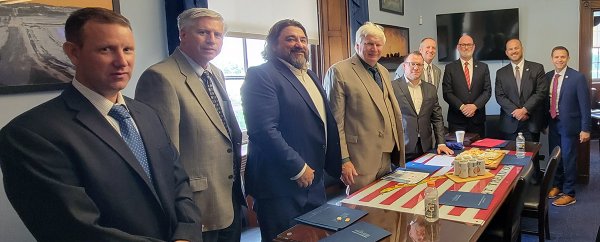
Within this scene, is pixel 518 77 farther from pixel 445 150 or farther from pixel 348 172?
pixel 348 172

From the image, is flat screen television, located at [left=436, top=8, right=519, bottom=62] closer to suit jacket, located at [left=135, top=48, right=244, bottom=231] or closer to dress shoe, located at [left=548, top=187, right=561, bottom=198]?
dress shoe, located at [left=548, top=187, right=561, bottom=198]

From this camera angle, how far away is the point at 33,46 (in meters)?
1.83

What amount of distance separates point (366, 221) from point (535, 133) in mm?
3202

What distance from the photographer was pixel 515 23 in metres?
5.28

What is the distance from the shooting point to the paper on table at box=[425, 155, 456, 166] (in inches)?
101

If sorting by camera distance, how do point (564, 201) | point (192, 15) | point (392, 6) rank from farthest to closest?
point (392, 6) < point (564, 201) < point (192, 15)

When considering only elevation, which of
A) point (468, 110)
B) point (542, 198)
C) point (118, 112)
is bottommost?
point (542, 198)

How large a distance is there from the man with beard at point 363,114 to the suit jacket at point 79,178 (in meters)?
1.21

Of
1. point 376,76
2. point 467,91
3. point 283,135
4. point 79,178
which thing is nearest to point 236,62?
point 376,76

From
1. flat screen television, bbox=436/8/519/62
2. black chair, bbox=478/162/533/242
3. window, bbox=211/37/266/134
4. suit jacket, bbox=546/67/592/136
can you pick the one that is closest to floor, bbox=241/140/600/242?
suit jacket, bbox=546/67/592/136

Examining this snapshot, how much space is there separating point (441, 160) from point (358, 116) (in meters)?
0.69

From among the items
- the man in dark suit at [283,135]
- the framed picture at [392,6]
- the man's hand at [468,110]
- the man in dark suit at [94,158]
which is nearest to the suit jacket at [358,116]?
the man in dark suit at [283,135]

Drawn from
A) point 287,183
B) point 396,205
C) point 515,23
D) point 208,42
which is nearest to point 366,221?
point 396,205

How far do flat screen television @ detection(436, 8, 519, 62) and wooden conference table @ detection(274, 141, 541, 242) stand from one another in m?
3.71
